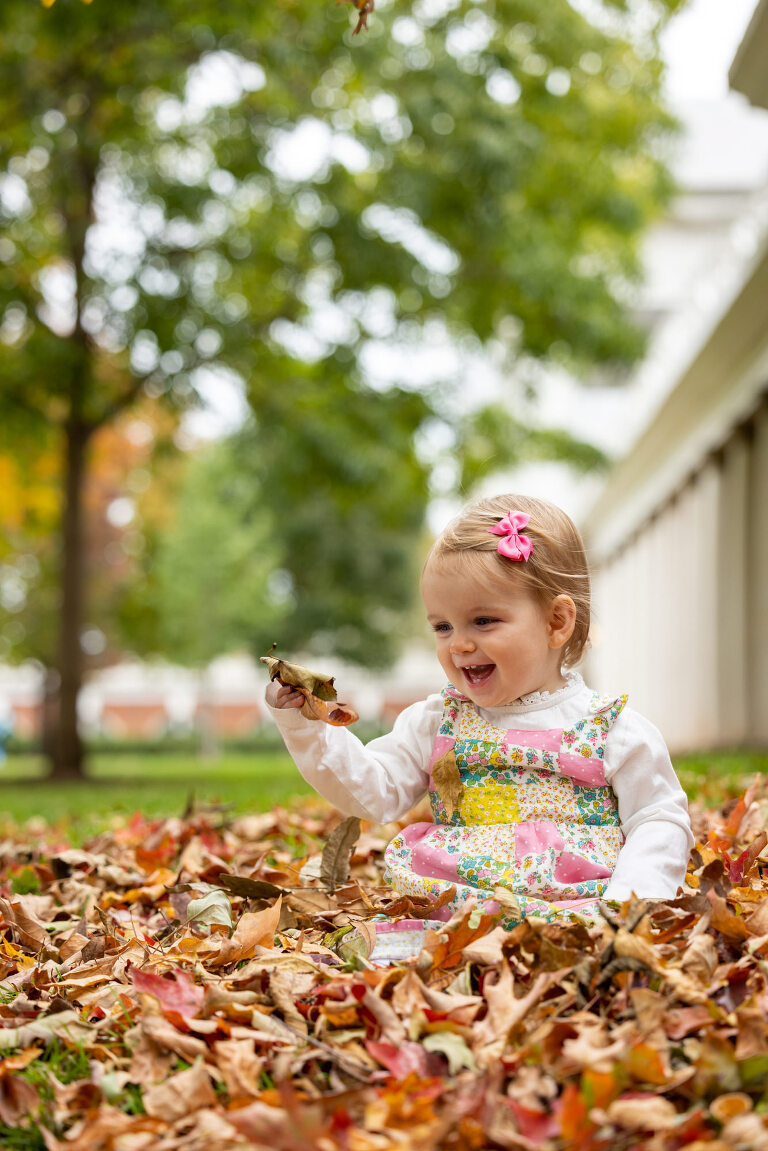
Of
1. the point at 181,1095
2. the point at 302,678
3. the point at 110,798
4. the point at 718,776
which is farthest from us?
the point at 110,798

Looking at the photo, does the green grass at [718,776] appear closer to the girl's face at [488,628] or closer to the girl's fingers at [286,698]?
the girl's face at [488,628]

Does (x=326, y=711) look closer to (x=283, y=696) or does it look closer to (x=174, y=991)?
(x=283, y=696)

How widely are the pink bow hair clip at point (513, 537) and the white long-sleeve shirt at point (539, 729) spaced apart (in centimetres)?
36

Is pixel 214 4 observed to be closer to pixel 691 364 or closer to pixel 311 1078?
pixel 691 364

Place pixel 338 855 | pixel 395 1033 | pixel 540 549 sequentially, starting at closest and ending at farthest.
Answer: pixel 395 1033 < pixel 540 549 < pixel 338 855

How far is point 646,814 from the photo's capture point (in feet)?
8.36

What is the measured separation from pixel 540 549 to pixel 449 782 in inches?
22.7

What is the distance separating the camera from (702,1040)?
1.92m

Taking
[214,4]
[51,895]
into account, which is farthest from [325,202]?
[51,895]

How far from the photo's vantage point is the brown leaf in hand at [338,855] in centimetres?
316

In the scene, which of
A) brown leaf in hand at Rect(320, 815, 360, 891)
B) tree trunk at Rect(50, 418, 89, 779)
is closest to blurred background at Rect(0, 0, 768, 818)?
tree trunk at Rect(50, 418, 89, 779)

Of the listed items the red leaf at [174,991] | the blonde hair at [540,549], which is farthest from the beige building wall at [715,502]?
the red leaf at [174,991]

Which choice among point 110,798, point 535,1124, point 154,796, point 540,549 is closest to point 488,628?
point 540,549

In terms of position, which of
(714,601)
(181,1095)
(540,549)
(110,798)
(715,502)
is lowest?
(110,798)
